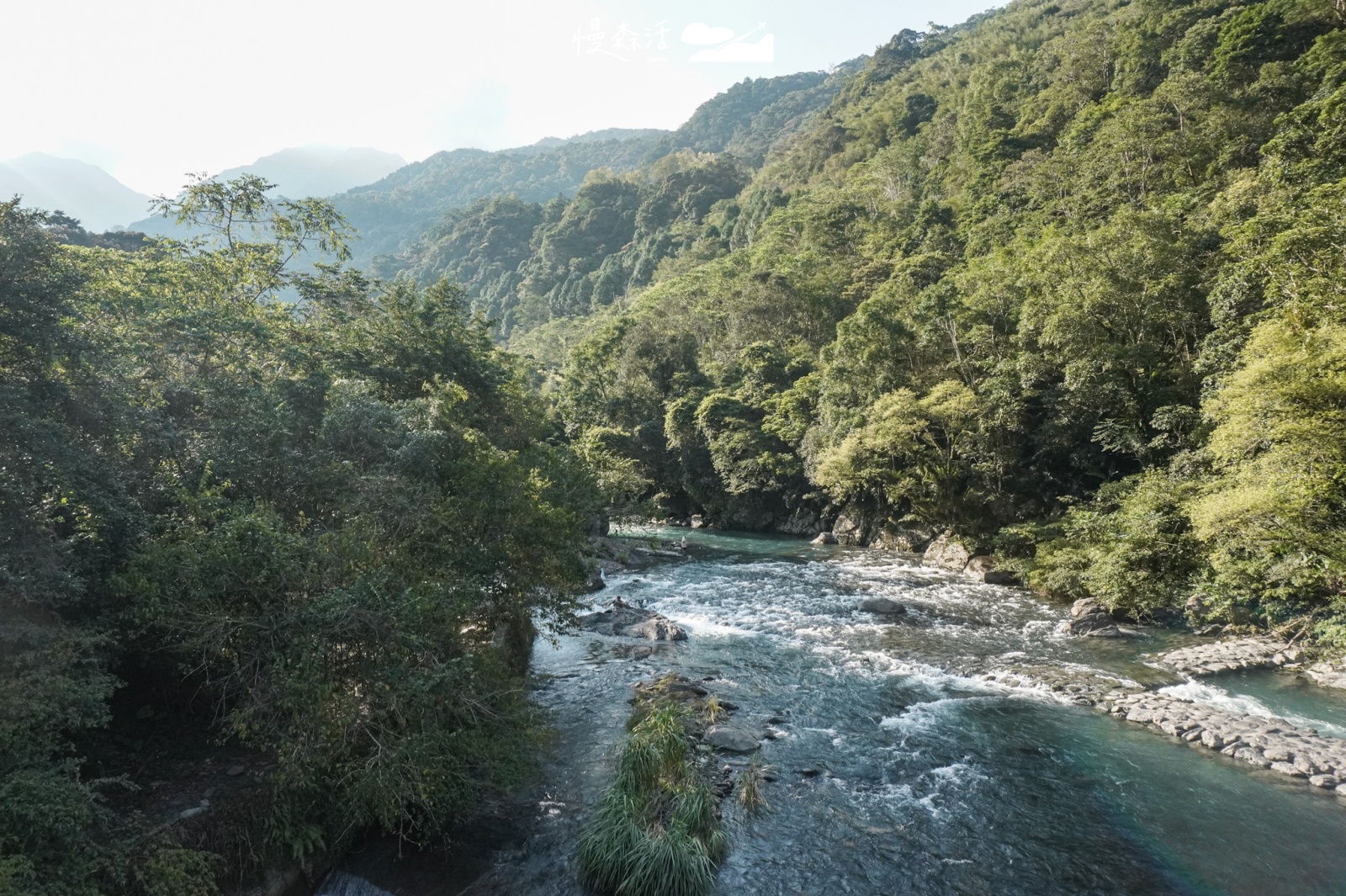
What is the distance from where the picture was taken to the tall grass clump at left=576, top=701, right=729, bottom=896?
28.7ft

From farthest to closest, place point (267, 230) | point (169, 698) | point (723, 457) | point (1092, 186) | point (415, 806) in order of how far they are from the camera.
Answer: point (723, 457) < point (1092, 186) < point (267, 230) < point (169, 698) < point (415, 806)

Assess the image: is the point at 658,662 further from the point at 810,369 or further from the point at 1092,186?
the point at 1092,186

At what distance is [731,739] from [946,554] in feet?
68.5

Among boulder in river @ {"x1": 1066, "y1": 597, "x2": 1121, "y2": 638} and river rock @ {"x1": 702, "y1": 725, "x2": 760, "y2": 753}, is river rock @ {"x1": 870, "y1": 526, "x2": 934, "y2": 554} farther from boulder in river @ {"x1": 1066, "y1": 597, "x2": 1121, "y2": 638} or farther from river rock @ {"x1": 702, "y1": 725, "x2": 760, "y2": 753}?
river rock @ {"x1": 702, "y1": 725, "x2": 760, "y2": 753}

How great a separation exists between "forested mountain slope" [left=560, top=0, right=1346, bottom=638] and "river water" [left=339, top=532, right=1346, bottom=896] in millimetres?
4435

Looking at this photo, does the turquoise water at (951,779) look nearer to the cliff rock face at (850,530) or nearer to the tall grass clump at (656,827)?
the tall grass clump at (656,827)

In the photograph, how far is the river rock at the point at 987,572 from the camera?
26.3 metres

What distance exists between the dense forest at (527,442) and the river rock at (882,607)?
572 cm

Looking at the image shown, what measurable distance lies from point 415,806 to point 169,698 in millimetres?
4593

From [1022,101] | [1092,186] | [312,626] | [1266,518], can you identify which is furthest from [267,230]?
[1022,101]

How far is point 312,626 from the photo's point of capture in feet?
28.2

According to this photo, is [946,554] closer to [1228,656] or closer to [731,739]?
[1228,656]

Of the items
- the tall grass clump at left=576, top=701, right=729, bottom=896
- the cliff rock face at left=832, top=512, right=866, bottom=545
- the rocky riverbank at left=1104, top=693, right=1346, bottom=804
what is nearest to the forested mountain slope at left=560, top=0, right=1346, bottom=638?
the cliff rock face at left=832, top=512, right=866, bottom=545

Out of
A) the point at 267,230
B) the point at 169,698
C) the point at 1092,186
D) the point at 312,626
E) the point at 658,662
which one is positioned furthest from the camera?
the point at 1092,186
